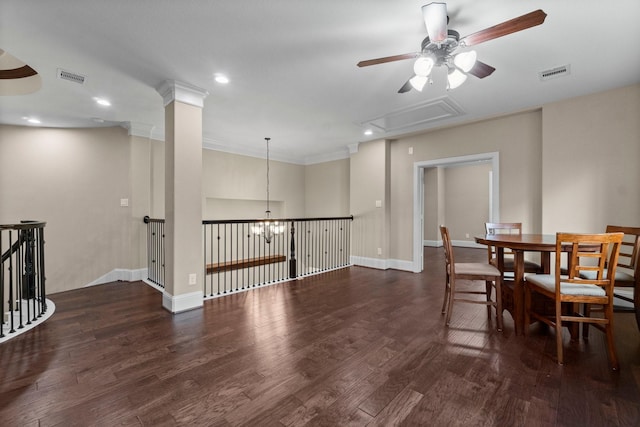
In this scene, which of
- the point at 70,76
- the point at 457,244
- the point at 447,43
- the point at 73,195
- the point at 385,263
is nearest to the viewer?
the point at 447,43

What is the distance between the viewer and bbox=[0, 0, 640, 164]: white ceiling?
2037 mm

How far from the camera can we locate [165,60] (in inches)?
106

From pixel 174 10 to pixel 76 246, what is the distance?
447 centimetres

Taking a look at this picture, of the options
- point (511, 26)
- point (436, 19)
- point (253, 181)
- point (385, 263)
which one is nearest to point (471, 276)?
point (511, 26)

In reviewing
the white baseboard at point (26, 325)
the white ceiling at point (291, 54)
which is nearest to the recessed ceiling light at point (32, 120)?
the white ceiling at point (291, 54)

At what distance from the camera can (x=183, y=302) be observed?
3211 millimetres

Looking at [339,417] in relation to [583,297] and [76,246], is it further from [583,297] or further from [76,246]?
[76,246]

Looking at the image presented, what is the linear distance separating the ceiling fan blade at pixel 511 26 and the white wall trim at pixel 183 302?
3.68 meters

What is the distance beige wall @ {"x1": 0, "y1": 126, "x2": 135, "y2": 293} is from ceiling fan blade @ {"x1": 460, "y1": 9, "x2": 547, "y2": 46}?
5.25m

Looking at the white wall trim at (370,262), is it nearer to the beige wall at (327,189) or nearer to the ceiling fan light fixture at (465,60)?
the beige wall at (327,189)

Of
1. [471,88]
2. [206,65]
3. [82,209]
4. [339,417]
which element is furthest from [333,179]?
[339,417]

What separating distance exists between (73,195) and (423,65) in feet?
18.5

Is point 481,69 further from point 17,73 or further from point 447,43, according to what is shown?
point 17,73

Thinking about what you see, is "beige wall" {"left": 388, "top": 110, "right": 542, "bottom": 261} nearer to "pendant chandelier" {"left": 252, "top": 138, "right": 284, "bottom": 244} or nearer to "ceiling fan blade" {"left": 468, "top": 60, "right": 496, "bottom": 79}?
"ceiling fan blade" {"left": 468, "top": 60, "right": 496, "bottom": 79}
